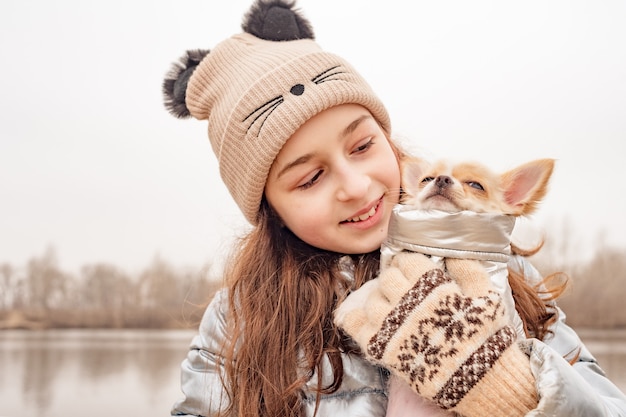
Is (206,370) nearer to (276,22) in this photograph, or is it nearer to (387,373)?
(387,373)

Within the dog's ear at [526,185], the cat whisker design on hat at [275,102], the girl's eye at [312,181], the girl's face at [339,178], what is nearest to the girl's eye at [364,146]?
the girl's face at [339,178]

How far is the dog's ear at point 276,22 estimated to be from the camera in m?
1.96

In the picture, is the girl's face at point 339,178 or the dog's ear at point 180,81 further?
the dog's ear at point 180,81

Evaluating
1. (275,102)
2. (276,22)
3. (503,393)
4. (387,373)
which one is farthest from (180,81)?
(503,393)

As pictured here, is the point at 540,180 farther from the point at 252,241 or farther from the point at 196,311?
the point at 196,311

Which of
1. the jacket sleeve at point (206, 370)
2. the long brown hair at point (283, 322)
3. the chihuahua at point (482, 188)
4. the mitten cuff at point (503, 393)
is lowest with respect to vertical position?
the jacket sleeve at point (206, 370)

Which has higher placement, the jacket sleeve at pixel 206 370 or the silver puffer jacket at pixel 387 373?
the silver puffer jacket at pixel 387 373

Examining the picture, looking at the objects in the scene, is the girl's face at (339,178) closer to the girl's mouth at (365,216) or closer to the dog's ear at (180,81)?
the girl's mouth at (365,216)

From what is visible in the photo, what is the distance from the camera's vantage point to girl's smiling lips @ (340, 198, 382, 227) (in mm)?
1629

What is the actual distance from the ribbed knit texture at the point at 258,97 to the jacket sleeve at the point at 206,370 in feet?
1.19

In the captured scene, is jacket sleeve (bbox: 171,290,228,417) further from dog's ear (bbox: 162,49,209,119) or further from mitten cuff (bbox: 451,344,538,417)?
mitten cuff (bbox: 451,344,538,417)

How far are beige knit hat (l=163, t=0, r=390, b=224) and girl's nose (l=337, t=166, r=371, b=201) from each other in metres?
0.20

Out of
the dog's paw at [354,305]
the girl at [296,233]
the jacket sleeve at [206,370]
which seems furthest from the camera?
the jacket sleeve at [206,370]

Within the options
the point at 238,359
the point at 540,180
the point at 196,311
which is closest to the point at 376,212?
the point at 540,180
